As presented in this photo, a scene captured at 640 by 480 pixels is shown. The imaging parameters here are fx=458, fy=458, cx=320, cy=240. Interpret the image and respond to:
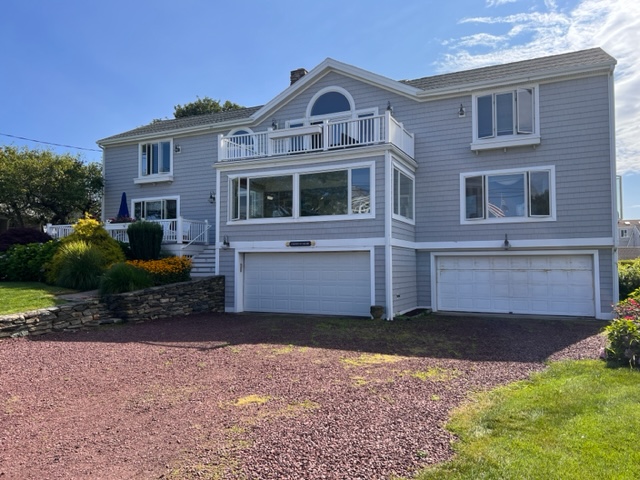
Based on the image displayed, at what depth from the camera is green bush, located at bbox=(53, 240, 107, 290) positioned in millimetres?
12938

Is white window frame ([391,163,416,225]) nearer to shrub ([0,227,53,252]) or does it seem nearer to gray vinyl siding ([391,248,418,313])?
gray vinyl siding ([391,248,418,313])

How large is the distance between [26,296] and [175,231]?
6126mm

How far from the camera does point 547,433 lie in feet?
13.4

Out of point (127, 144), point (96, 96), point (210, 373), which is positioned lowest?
point (210, 373)

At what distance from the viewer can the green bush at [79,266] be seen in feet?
42.4

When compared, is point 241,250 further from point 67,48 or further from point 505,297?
point 67,48

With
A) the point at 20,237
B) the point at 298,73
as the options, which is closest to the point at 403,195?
the point at 298,73

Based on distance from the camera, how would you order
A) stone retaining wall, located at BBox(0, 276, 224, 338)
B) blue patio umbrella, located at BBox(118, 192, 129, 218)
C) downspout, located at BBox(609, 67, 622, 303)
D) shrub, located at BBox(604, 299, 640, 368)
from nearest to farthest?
shrub, located at BBox(604, 299, 640, 368) → stone retaining wall, located at BBox(0, 276, 224, 338) → downspout, located at BBox(609, 67, 622, 303) → blue patio umbrella, located at BBox(118, 192, 129, 218)

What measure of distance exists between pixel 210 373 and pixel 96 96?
696 inches

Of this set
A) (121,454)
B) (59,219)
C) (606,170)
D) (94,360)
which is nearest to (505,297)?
(606,170)

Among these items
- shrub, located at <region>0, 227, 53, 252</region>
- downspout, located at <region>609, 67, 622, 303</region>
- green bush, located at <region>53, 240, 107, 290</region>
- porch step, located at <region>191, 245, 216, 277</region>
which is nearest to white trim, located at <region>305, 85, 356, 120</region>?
porch step, located at <region>191, 245, 216, 277</region>

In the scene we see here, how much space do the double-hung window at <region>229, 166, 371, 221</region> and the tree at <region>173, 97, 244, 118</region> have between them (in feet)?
75.4

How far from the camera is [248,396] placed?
18.3 feet

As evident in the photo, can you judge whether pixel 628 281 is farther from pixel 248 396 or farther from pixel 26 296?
pixel 26 296
